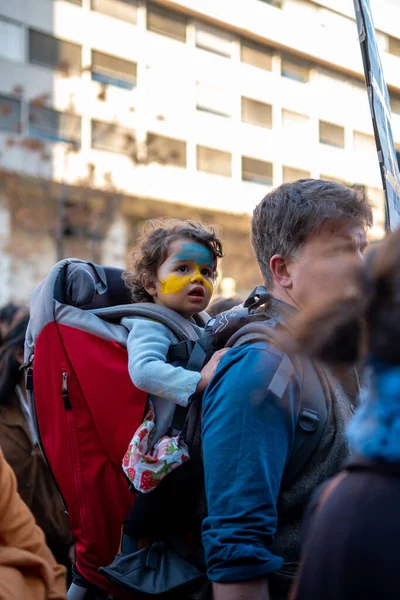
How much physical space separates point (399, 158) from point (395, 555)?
6.77ft

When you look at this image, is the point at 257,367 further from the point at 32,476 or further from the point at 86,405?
the point at 32,476

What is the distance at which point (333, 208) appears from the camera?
1.95m

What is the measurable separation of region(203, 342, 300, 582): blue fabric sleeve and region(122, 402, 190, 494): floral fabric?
1.22 ft

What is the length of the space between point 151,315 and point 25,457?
1948 mm

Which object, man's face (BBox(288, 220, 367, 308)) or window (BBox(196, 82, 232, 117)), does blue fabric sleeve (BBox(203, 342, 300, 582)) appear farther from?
window (BBox(196, 82, 232, 117))

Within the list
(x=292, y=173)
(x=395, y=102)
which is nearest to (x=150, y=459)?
(x=395, y=102)

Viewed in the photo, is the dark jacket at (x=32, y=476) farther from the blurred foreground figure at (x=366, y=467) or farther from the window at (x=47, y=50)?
the window at (x=47, y=50)

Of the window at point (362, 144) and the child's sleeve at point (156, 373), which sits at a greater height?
the window at point (362, 144)

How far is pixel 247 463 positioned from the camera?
64.8 inches

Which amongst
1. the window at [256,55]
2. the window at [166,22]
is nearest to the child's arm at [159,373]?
the window at [166,22]

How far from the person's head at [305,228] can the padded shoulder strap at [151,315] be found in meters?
0.69

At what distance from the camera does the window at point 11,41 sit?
25.9m

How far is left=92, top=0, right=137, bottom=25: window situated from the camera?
2875 centimetres

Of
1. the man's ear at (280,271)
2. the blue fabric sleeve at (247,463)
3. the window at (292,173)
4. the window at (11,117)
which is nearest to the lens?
the blue fabric sleeve at (247,463)
